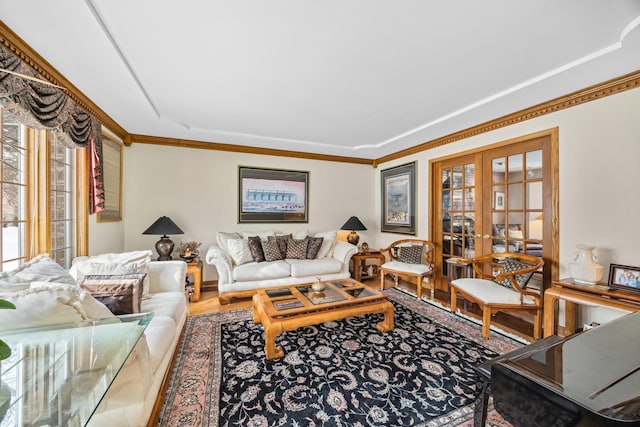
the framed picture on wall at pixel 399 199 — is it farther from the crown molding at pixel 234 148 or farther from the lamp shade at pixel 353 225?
the crown molding at pixel 234 148

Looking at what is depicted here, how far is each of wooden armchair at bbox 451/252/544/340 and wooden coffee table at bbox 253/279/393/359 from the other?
0.89m

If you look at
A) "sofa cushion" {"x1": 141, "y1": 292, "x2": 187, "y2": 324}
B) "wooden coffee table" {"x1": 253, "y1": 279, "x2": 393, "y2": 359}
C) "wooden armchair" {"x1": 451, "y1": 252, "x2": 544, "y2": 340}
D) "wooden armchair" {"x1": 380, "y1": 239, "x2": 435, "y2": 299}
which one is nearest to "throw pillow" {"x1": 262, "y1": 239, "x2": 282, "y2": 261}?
"wooden coffee table" {"x1": 253, "y1": 279, "x2": 393, "y2": 359}

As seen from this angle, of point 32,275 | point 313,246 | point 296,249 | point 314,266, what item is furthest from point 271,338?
point 313,246

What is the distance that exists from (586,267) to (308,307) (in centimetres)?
247

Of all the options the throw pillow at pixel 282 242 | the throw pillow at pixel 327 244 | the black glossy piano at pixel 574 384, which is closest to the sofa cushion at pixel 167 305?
the throw pillow at pixel 282 242

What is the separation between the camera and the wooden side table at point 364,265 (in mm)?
4451

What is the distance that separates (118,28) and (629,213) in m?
4.20

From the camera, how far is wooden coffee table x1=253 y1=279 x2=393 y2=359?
2160 millimetres

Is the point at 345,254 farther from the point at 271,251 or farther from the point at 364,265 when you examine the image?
the point at 271,251

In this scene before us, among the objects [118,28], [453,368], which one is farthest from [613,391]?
[118,28]

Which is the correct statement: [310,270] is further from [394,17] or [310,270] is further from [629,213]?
[629,213]

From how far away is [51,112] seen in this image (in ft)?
6.25

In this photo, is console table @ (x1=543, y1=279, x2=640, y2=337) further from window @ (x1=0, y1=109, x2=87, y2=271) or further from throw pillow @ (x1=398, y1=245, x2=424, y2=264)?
window @ (x1=0, y1=109, x2=87, y2=271)

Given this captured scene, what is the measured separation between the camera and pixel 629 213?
2191 millimetres
